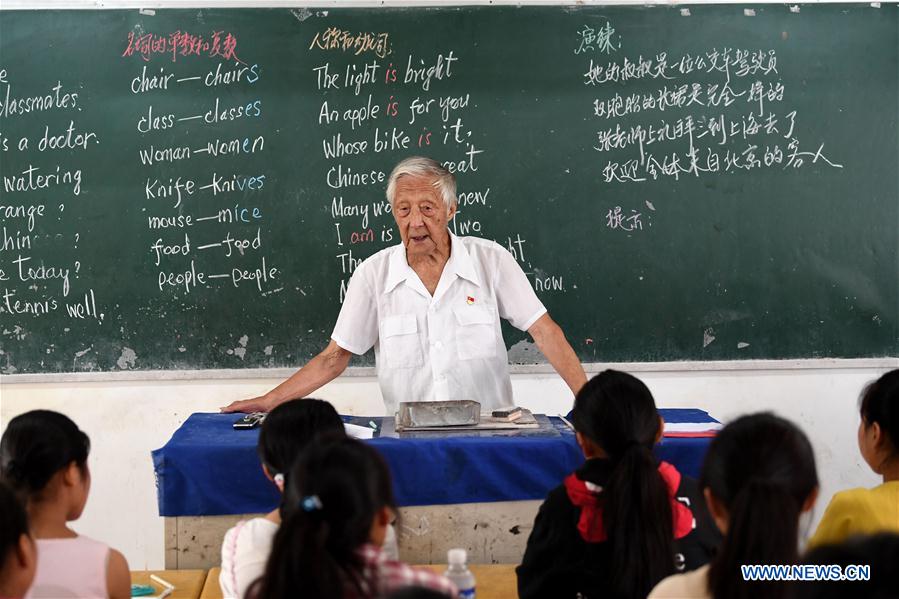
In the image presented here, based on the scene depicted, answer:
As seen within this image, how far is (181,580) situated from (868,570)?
1.95m

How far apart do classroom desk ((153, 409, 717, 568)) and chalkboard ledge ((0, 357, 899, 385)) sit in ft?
5.04

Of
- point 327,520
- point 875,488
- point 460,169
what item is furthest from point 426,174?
point 327,520

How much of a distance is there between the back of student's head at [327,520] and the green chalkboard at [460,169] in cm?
269

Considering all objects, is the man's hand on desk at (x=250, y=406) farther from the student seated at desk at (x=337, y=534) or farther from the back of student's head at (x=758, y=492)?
the back of student's head at (x=758, y=492)

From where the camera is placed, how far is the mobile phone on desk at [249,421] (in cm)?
276

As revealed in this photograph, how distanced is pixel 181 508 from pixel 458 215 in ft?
6.77

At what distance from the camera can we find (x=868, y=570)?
3.02 ft

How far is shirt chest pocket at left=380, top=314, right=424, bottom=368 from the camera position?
11.3 feet

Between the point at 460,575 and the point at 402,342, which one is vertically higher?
the point at 402,342

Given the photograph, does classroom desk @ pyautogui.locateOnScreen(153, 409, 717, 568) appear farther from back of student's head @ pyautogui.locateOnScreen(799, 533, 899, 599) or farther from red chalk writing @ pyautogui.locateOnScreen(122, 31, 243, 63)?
red chalk writing @ pyautogui.locateOnScreen(122, 31, 243, 63)

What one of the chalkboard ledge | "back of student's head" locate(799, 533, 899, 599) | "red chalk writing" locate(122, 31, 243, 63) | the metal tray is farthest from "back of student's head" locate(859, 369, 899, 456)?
"red chalk writing" locate(122, 31, 243, 63)

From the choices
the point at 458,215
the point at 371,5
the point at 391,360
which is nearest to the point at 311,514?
the point at 391,360

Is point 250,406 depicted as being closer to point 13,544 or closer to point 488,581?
point 488,581

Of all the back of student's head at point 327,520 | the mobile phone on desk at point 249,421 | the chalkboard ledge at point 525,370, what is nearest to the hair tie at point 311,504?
the back of student's head at point 327,520
